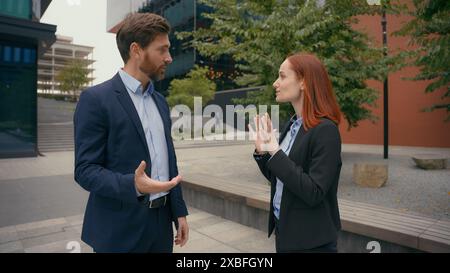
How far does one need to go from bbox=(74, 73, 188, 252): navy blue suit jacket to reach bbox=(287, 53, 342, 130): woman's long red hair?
3.45ft

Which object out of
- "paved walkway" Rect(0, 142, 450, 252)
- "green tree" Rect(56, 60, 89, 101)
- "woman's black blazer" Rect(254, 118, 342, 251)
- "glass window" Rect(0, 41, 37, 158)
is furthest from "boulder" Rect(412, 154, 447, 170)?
"green tree" Rect(56, 60, 89, 101)

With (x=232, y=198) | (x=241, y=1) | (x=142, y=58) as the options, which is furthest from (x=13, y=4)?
(x=142, y=58)

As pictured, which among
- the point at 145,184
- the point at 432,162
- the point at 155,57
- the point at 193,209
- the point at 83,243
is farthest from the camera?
the point at 432,162

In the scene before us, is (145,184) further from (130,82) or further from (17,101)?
Answer: (17,101)

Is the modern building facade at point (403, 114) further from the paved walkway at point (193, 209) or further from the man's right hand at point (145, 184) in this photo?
the man's right hand at point (145, 184)

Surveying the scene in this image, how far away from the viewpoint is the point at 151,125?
2.09 m

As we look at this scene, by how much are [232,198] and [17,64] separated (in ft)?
45.2

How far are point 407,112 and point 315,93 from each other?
1679 cm

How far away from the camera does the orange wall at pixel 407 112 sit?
15367mm

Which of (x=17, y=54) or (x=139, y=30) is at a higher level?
(x=17, y=54)

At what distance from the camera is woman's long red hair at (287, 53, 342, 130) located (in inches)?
79.5

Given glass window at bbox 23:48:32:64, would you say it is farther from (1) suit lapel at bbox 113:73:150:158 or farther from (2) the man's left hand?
(2) the man's left hand

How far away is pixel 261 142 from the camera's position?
198 cm

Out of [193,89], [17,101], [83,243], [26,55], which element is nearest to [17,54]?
[26,55]
